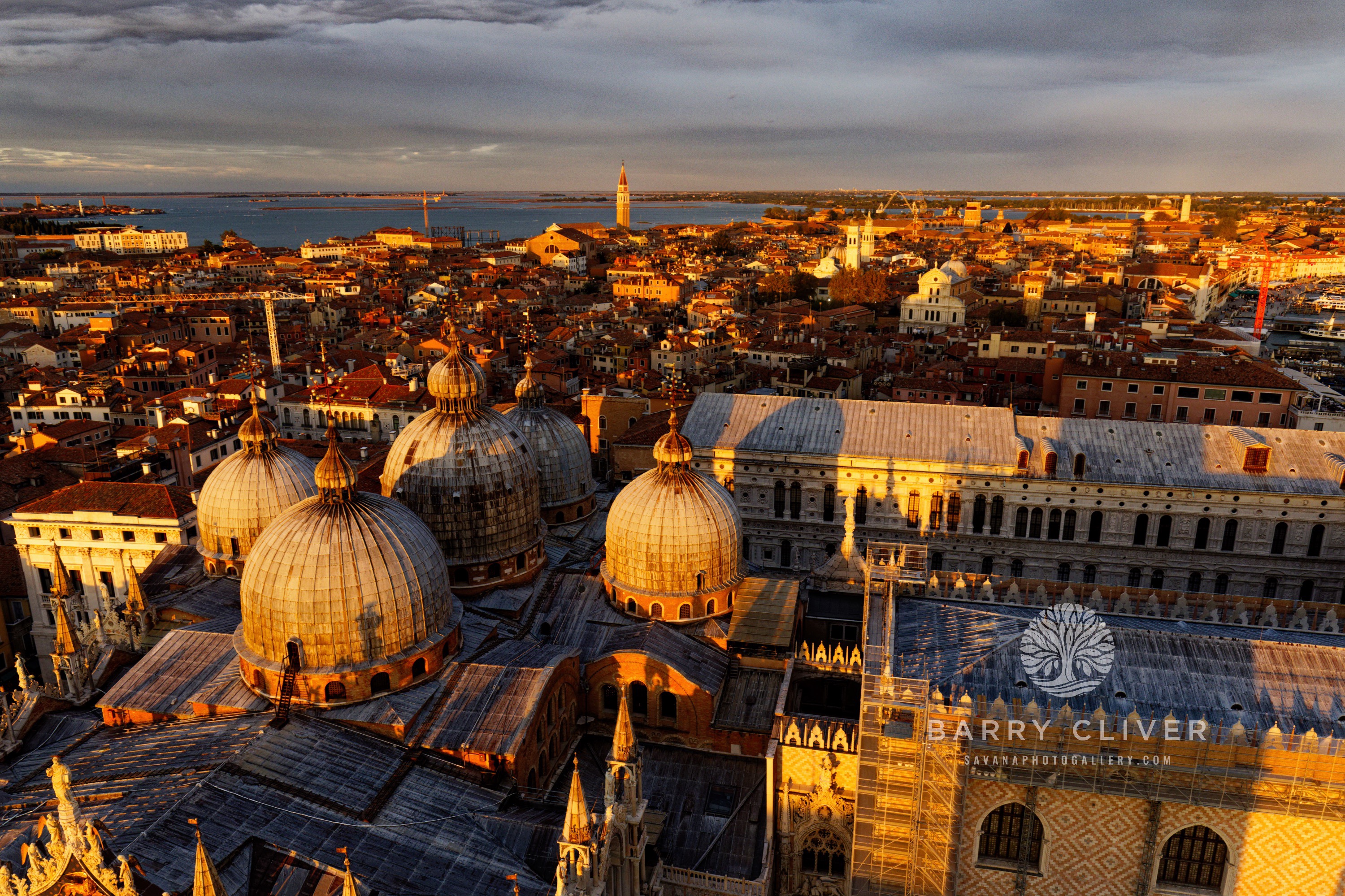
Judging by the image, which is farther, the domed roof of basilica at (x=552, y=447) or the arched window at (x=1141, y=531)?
the arched window at (x=1141, y=531)

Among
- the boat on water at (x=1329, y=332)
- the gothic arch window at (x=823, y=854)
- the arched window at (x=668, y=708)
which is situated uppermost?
the arched window at (x=668, y=708)

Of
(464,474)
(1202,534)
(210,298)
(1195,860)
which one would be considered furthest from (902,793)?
(210,298)

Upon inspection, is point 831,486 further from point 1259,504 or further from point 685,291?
point 685,291

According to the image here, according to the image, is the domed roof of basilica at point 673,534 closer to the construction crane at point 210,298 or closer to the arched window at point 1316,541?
the arched window at point 1316,541

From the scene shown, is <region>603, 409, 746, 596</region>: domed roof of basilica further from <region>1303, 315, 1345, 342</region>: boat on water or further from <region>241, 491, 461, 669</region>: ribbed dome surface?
<region>1303, 315, 1345, 342</region>: boat on water

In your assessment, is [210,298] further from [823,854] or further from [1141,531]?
[823,854]

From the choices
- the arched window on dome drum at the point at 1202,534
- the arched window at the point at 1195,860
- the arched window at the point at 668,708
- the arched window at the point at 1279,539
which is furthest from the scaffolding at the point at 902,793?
the arched window at the point at 1279,539

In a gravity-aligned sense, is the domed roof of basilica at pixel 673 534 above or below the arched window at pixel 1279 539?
above
